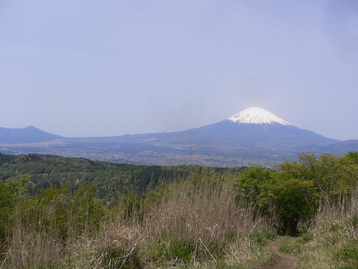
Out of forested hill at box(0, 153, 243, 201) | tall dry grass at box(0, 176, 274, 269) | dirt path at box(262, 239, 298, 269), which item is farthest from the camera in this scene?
forested hill at box(0, 153, 243, 201)

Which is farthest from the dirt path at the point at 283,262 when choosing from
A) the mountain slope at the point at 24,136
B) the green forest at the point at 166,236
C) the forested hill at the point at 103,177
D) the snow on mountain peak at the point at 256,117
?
the snow on mountain peak at the point at 256,117

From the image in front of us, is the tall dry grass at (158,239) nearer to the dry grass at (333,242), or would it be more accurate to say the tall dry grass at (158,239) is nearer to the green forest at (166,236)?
the green forest at (166,236)

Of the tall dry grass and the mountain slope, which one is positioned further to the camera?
the mountain slope

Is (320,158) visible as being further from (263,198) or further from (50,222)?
(50,222)

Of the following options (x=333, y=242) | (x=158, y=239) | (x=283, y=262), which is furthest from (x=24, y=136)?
(x=333, y=242)

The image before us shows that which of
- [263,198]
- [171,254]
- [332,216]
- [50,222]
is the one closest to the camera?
[171,254]

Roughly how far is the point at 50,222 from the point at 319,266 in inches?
150

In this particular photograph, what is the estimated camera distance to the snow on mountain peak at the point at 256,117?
177613mm

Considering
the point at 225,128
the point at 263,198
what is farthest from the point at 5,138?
the point at 263,198

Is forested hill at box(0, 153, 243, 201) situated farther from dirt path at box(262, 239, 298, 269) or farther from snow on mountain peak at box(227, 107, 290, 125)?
snow on mountain peak at box(227, 107, 290, 125)

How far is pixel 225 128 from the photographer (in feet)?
557

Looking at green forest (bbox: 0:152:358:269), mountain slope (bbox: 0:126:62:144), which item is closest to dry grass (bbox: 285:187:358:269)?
green forest (bbox: 0:152:358:269)

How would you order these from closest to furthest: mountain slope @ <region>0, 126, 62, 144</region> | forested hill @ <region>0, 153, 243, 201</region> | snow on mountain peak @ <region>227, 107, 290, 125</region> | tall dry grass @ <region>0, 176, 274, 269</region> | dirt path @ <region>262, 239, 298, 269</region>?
tall dry grass @ <region>0, 176, 274, 269</region> → dirt path @ <region>262, 239, 298, 269</region> → forested hill @ <region>0, 153, 243, 201</region> → mountain slope @ <region>0, 126, 62, 144</region> → snow on mountain peak @ <region>227, 107, 290, 125</region>

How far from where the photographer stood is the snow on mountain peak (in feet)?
583
